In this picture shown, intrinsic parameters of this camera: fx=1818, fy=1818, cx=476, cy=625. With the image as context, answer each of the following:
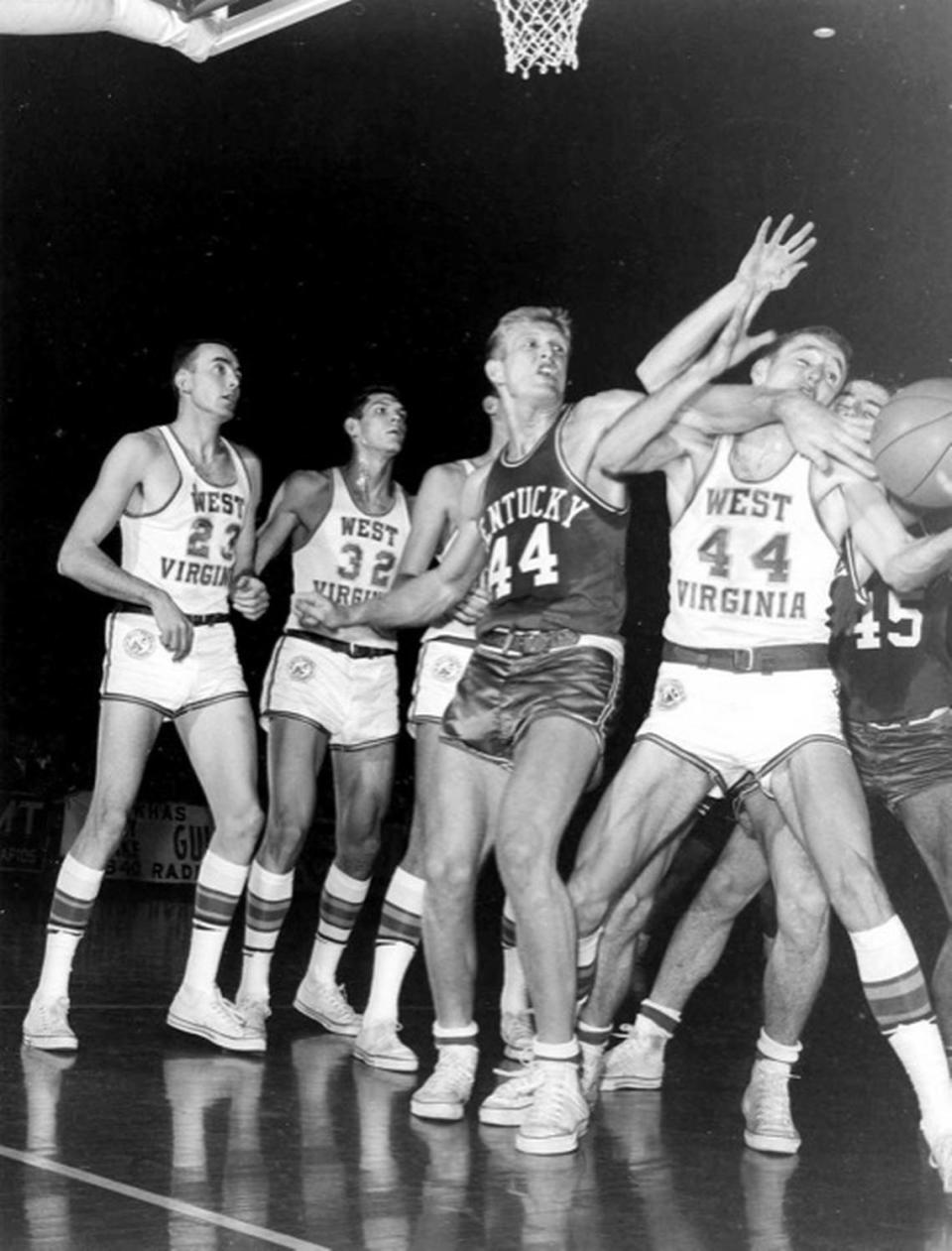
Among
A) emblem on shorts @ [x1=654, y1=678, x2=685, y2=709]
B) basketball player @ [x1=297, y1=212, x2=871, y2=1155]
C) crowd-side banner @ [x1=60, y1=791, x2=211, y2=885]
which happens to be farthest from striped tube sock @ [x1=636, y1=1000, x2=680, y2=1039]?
crowd-side banner @ [x1=60, y1=791, x2=211, y2=885]

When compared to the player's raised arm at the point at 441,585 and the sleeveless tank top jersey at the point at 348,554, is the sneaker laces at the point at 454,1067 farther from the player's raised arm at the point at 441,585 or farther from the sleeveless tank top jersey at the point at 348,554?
the sleeveless tank top jersey at the point at 348,554

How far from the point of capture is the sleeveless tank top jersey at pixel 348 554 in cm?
685

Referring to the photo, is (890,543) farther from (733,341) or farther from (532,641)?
(532,641)

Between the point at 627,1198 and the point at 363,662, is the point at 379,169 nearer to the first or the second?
the point at 363,662

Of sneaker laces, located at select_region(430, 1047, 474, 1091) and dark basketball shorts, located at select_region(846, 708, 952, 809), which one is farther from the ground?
dark basketball shorts, located at select_region(846, 708, 952, 809)

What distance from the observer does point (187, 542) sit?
6.06 meters

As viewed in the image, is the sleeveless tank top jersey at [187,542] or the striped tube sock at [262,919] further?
the striped tube sock at [262,919]

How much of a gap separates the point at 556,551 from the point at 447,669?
1546 millimetres

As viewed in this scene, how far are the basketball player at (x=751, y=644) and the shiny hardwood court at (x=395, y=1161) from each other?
0.38 meters

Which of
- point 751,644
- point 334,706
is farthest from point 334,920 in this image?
point 751,644

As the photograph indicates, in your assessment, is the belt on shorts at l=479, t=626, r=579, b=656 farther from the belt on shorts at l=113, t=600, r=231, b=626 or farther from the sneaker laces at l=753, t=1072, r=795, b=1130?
the belt on shorts at l=113, t=600, r=231, b=626

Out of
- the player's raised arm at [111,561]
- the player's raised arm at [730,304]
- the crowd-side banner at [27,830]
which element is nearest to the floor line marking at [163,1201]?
the player's raised arm at [111,561]

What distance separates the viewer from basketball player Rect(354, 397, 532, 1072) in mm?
5688

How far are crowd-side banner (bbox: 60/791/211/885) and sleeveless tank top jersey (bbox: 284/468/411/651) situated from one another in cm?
723
